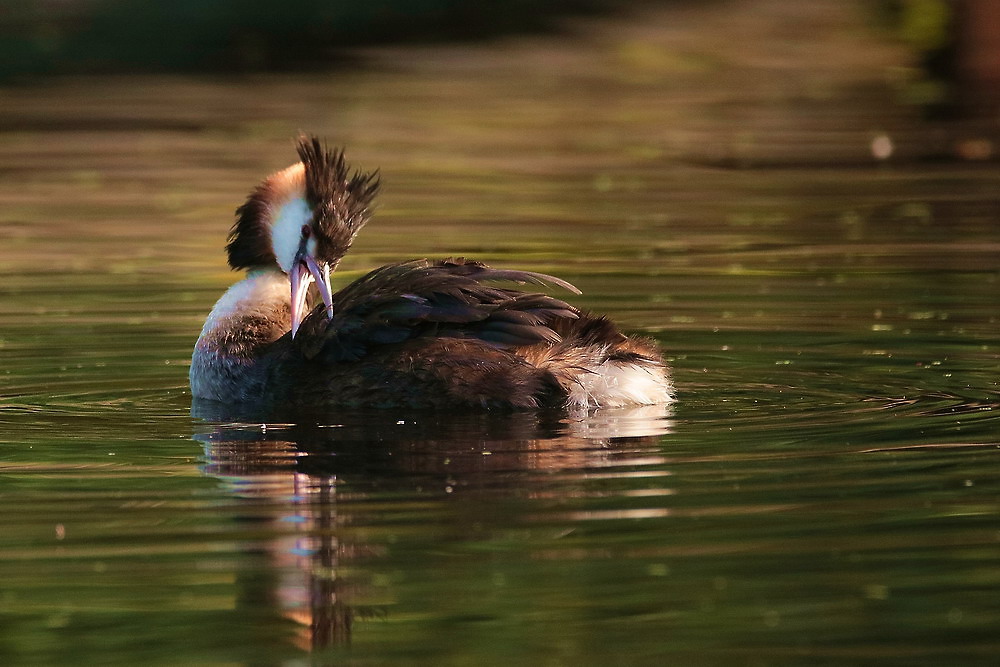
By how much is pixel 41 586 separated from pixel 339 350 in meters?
3.04

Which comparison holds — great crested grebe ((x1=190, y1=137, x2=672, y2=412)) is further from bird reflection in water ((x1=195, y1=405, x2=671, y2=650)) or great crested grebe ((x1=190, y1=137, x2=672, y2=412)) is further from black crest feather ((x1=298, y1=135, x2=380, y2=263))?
bird reflection in water ((x1=195, y1=405, x2=671, y2=650))

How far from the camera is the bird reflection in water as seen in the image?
5.74 m

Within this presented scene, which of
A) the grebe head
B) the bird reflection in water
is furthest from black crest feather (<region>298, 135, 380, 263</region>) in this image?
the bird reflection in water

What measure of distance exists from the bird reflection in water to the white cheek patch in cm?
105

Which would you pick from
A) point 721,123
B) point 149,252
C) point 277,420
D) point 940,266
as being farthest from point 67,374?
point 721,123

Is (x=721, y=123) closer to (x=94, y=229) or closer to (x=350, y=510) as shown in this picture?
(x=94, y=229)

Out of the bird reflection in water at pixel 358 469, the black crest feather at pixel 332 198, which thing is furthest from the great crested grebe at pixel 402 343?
the bird reflection in water at pixel 358 469

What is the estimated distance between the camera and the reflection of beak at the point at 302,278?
9.07m

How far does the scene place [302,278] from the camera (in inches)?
366

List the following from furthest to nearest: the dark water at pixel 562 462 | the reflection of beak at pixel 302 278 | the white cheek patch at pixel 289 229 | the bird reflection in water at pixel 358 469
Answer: the white cheek patch at pixel 289 229, the reflection of beak at pixel 302 278, the bird reflection in water at pixel 358 469, the dark water at pixel 562 462

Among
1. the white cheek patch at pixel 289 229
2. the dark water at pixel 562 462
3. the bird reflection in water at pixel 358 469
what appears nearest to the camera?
the dark water at pixel 562 462

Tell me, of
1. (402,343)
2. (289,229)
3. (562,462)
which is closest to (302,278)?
(289,229)

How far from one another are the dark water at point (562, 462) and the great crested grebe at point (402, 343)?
188 mm

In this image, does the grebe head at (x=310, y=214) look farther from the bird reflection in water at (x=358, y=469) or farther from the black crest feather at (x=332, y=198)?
the bird reflection in water at (x=358, y=469)
